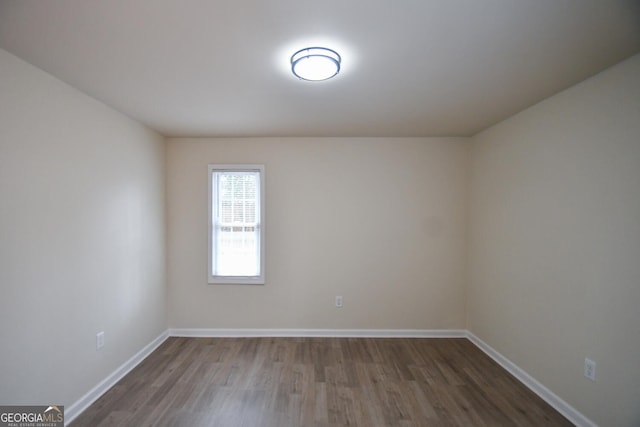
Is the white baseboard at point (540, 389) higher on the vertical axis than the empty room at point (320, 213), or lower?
lower

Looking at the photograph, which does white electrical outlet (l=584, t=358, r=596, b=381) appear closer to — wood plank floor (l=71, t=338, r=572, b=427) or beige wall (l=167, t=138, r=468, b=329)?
wood plank floor (l=71, t=338, r=572, b=427)

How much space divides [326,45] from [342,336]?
320cm

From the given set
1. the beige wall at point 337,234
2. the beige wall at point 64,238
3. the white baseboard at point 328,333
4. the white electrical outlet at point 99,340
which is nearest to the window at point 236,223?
the beige wall at point 337,234

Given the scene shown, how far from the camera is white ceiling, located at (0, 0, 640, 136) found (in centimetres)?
133

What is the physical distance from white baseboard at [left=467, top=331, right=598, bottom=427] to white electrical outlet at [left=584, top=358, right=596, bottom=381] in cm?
30

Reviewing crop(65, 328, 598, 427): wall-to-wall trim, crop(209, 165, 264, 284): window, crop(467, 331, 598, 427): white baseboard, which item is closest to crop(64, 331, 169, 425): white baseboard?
crop(65, 328, 598, 427): wall-to-wall trim

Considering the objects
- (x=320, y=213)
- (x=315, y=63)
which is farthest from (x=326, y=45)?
(x=320, y=213)

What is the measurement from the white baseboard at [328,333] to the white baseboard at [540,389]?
48 centimetres

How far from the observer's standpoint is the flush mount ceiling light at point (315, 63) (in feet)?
5.44

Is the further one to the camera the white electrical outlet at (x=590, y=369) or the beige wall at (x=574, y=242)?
the white electrical outlet at (x=590, y=369)

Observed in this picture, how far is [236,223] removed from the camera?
364 cm

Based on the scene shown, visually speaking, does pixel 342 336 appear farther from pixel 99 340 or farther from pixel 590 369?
pixel 99 340

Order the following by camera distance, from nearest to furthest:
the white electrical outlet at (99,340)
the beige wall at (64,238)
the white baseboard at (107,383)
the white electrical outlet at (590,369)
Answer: the beige wall at (64,238)
the white electrical outlet at (590,369)
the white baseboard at (107,383)
the white electrical outlet at (99,340)

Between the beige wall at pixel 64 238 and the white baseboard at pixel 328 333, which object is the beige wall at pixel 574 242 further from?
the beige wall at pixel 64 238
